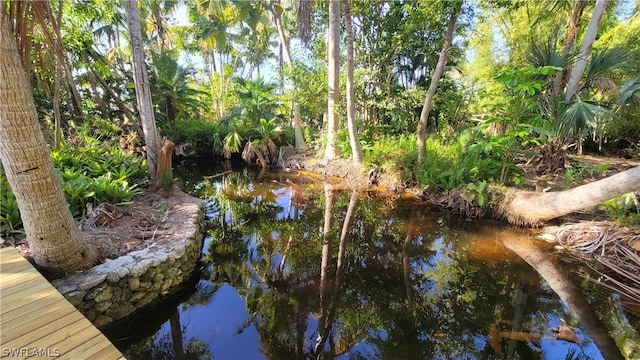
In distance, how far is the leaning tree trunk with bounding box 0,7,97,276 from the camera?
7.13ft

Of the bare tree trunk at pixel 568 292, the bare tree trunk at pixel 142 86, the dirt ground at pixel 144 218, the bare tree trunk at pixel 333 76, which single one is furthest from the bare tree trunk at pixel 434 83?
the bare tree trunk at pixel 142 86

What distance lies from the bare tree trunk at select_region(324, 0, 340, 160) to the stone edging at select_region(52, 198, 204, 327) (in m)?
6.31

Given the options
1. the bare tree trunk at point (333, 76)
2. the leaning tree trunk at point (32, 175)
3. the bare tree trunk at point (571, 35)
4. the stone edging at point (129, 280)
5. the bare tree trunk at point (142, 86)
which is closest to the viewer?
the leaning tree trunk at point (32, 175)

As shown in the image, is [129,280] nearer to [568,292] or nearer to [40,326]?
[40,326]

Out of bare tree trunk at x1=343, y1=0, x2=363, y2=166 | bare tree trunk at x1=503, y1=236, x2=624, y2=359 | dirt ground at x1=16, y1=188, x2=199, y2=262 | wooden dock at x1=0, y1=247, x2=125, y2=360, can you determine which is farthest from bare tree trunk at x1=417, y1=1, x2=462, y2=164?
wooden dock at x1=0, y1=247, x2=125, y2=360

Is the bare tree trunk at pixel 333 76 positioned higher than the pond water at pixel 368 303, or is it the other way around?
the bare tree trunk at pixel 333 76

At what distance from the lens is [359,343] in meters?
2.68

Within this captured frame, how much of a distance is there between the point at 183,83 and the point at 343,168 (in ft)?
31.2

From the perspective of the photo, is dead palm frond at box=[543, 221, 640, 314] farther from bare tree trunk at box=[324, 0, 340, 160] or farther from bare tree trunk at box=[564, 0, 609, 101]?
bare tree trunk at box=[324, 0, 340, 160]

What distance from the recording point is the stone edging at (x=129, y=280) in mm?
2611

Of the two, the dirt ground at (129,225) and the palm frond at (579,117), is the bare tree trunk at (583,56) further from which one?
the dirt ground at (129,225)

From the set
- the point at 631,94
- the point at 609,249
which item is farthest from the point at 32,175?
the point at 631,94

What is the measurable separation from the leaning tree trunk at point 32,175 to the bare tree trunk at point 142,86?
110 inches

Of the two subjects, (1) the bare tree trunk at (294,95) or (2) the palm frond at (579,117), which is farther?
(1) the bare tree trunk at (294,95)
